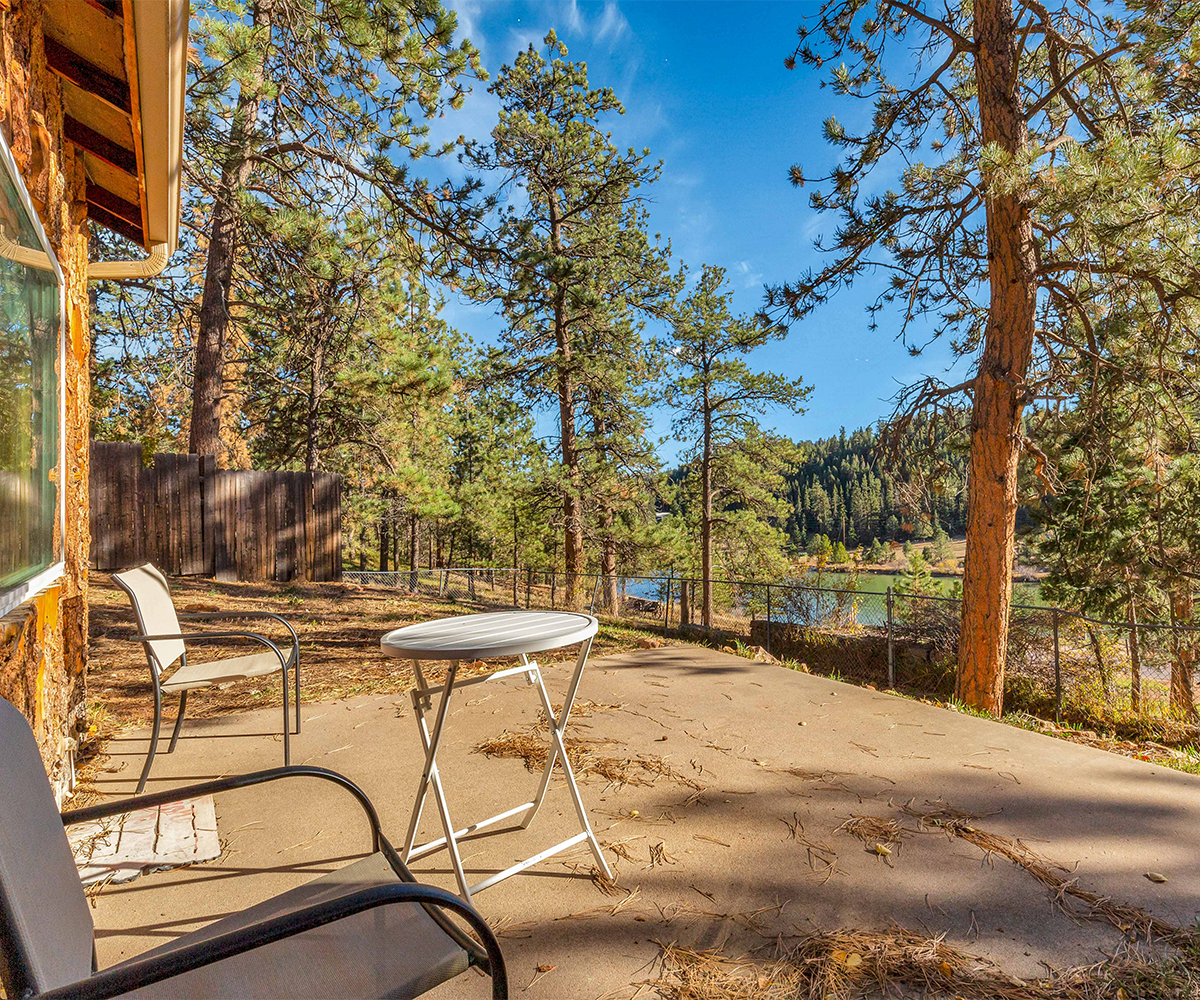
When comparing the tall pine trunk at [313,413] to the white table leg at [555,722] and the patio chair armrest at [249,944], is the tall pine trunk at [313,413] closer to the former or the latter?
the white table leg at [555,722]

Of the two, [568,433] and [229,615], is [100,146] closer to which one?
[229,615]

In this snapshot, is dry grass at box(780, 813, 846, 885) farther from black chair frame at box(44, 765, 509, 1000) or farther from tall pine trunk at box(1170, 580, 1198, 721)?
tall pine trunk at box(1170, 580, 1198, 721)

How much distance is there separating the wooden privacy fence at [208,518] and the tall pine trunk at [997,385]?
8179 mm

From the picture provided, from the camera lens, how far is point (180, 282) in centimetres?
656

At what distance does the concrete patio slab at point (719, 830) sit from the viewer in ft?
5.28

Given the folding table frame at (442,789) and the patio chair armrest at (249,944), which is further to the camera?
the folding table frame at (442,789)

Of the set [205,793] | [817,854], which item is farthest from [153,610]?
[817,854]

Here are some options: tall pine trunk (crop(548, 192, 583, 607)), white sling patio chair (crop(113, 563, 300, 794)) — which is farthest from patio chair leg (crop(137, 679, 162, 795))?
tall pine trunk (crop(548, 192, 583, 607))

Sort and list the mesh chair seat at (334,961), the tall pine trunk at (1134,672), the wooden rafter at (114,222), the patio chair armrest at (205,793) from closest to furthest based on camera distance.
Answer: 1. the mesh chair seat at (334,961)
2. the patio chair armrest at (205,793)
3. the wooden rafter at (114,222)
4. the tall pine trunk at (1134,672)

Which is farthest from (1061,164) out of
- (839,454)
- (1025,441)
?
(839,454)

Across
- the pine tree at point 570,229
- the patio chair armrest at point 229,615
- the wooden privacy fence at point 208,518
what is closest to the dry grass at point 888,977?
the patio chair armrest at point 229,615

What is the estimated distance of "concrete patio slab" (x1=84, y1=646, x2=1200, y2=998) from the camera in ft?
5.28

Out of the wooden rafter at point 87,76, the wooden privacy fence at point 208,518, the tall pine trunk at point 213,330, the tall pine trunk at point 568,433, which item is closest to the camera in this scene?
the wooden rafter at point 87,76

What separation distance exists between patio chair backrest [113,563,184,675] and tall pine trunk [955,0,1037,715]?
5.50 metres
